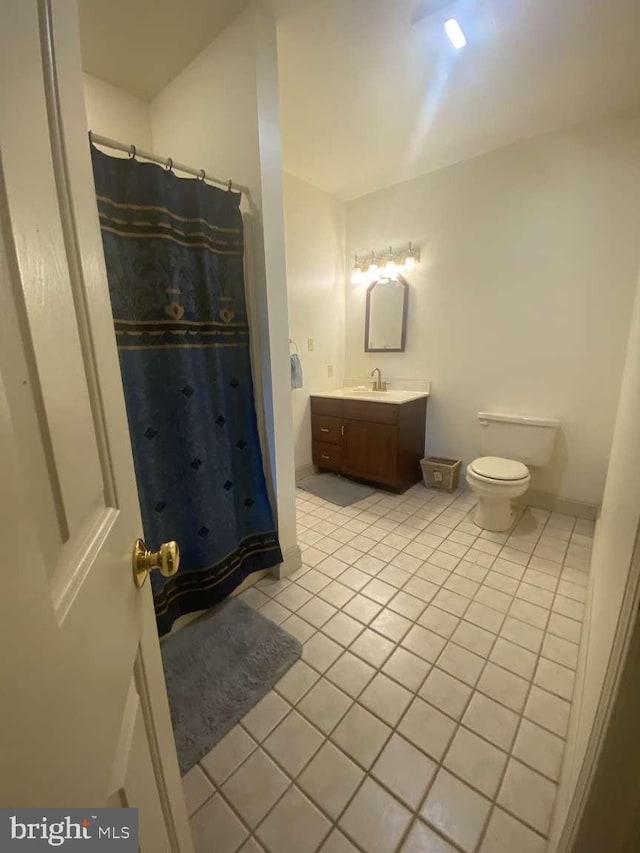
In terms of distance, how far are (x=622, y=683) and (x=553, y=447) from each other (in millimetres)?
2288

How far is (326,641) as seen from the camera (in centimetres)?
148

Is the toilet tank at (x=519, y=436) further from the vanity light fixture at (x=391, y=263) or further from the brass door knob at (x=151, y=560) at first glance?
the brass door knob at (x=151, y=560)

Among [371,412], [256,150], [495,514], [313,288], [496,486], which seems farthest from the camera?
[313,288]

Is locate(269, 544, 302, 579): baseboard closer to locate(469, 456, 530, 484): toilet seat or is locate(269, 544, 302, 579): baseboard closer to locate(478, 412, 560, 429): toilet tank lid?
locate(469, 456, 530, 484): toilet seat

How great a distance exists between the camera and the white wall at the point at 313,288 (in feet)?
9.14

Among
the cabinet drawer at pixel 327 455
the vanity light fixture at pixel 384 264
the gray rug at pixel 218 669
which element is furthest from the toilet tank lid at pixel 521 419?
the gray rug at pixel 218 669

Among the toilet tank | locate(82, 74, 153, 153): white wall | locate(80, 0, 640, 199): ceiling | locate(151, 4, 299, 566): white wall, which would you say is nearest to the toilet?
the toilet tank

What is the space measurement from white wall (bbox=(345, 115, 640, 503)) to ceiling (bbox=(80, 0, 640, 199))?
244mm

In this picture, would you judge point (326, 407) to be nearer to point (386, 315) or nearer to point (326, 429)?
point (326, 429)

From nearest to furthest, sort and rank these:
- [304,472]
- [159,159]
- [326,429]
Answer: [159,159] → [326,429] → [304,472]

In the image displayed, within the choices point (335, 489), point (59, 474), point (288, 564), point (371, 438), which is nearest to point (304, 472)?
point (335, 489)

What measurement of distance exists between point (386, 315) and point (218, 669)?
2787 millimetres

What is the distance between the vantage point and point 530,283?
240 centimetres

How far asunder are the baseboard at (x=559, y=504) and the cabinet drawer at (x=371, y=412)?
1.16m
